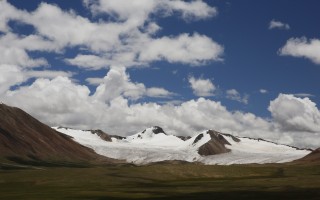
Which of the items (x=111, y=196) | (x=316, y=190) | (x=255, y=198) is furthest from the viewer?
(x=316, y=190)

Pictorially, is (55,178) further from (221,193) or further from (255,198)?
(255,198)

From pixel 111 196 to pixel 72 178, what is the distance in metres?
68.9

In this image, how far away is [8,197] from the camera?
113250 millimetres

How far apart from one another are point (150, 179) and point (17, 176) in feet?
154

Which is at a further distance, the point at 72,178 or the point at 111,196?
the point at 72,178

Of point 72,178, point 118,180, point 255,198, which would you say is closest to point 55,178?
point 72,178

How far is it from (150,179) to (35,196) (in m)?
79.5

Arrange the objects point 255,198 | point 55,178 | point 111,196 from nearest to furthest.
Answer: point 255,198 < point 111,196 < point 55,178

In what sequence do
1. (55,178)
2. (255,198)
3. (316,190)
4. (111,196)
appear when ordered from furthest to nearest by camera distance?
(55,178) → (316,190) → (111,196) → (255,198)

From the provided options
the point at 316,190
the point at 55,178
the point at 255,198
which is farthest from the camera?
the point at 55,178

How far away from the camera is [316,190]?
128375 millimetres

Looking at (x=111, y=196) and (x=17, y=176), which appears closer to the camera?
(x=111, y=196)

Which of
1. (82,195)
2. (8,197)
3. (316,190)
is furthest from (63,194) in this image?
(316,190)

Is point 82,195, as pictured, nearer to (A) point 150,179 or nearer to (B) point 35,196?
(B) point 35,196
